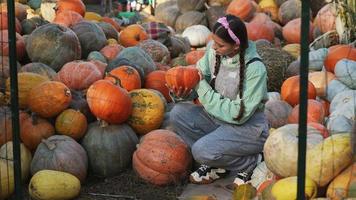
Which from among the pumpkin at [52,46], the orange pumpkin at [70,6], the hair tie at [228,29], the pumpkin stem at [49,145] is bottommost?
the pumpkin stem at [49,145]

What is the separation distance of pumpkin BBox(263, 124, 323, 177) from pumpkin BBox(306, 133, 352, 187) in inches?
6.4

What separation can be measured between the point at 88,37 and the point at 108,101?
2125mm

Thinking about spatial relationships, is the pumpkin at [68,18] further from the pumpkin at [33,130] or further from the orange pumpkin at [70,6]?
the pumpkin at [33,130]

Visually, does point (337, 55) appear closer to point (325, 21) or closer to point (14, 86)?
point (325, 21)

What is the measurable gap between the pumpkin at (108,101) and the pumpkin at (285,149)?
63.0 inches

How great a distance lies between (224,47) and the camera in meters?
5.13

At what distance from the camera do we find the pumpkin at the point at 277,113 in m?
6.30

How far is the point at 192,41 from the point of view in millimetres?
10797

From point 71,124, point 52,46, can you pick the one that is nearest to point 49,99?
point 71,124

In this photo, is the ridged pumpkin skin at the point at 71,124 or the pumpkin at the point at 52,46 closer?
the ridged pumpkin skin at the point at 71,124

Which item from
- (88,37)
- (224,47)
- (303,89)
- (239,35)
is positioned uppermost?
(303,89)

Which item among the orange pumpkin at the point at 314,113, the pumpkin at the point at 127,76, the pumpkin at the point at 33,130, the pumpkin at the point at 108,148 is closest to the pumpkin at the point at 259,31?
the pumpkin at the point at 127,76

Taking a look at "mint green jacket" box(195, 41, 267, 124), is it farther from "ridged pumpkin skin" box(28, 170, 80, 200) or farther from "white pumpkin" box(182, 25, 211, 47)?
"white pumpkin" box(182, 25, 211, 47)

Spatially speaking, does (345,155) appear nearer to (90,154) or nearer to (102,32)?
(90,154)
